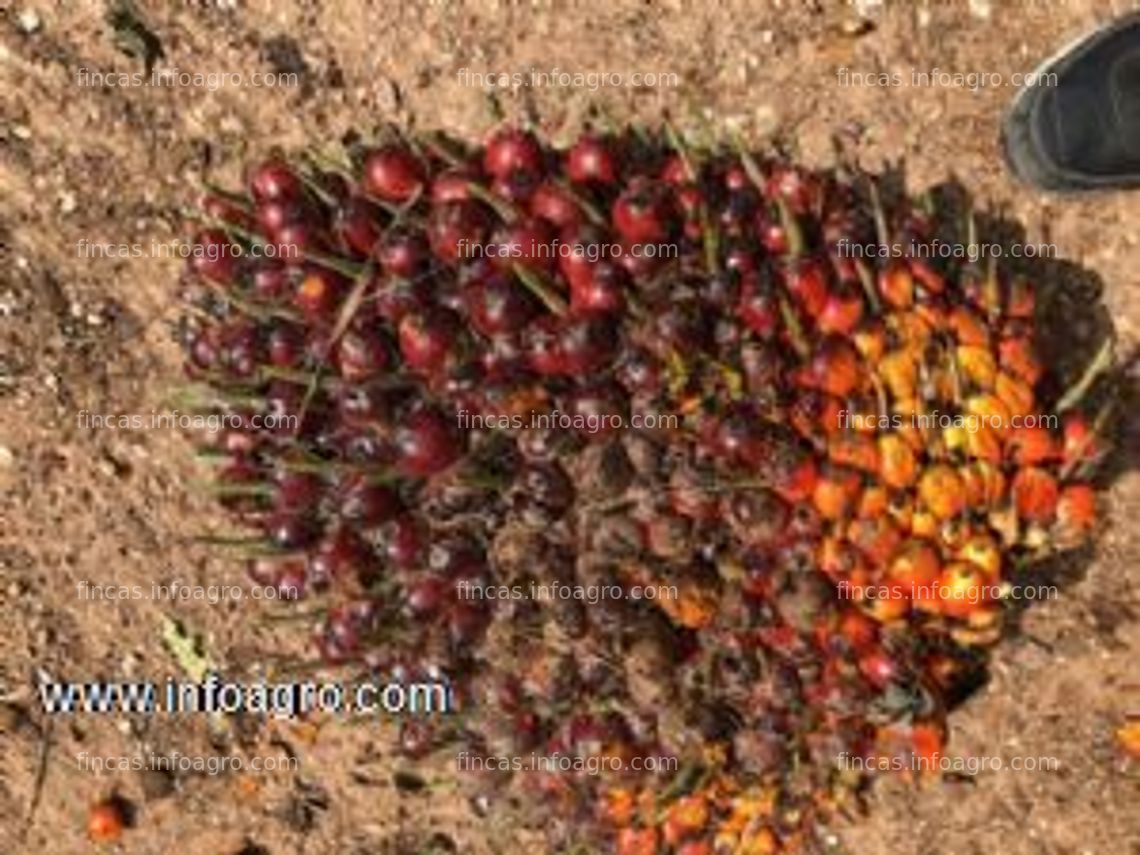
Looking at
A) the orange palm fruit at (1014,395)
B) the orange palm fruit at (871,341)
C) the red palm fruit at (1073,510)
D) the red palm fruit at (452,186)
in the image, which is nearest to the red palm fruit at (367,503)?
the red palm fruit at (452,186)

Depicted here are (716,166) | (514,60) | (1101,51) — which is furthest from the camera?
(514,60)

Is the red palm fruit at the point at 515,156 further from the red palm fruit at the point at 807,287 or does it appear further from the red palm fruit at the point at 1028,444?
the red palm fruit at the point at 1028,444

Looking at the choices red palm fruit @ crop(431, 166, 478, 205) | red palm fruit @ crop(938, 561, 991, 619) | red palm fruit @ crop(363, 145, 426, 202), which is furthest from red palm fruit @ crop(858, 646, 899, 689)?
red palm fruit @ crop(363, 145, 426, 202)

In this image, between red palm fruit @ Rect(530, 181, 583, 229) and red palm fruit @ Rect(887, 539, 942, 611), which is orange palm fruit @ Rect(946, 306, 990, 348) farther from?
red palm fruit @ Rect(530, 181, 583, 229)

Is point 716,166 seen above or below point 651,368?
above

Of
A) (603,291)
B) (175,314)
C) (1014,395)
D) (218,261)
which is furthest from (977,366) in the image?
(175,314)

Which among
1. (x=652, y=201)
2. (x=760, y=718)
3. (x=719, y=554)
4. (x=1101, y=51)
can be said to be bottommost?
(x=760, y=718)

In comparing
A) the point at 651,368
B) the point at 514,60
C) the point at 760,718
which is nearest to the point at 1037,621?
the point at 760,718

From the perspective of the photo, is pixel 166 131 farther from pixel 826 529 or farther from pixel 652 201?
pixel 826 529
